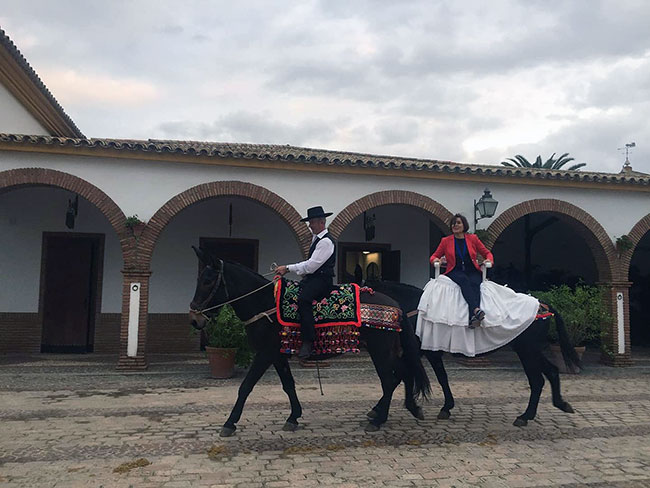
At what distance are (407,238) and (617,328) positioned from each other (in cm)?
503

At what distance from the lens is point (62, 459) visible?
4352mm

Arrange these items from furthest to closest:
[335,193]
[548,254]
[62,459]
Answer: [548,254] < [335,193] < [62,459]

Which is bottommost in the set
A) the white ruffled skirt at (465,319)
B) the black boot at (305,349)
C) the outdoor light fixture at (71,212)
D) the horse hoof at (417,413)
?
the horse hoof at (417,413)

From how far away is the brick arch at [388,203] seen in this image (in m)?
9.73

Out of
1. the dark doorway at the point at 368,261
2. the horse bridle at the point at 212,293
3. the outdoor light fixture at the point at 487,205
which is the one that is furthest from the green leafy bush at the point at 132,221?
the outdoor light fixture at the point at 487,205

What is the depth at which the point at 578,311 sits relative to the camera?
31.6 feet

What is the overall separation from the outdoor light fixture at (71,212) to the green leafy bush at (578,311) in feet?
31.2

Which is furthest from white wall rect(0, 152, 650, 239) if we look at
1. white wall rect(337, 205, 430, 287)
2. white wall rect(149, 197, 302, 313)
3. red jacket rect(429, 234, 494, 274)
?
red jacket rect(429, 234, 494, 274)

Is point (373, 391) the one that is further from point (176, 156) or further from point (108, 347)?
point (108, 347)

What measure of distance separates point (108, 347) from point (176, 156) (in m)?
4.73

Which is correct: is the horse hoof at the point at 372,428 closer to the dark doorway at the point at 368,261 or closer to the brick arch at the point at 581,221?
the brick arch at the point at 581,221

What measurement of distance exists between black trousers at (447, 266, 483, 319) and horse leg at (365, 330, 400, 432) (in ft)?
3.24

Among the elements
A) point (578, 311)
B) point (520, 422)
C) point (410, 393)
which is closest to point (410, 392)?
point (410, 393)

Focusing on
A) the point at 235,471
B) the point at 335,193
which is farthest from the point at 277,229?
the point at 235,471
